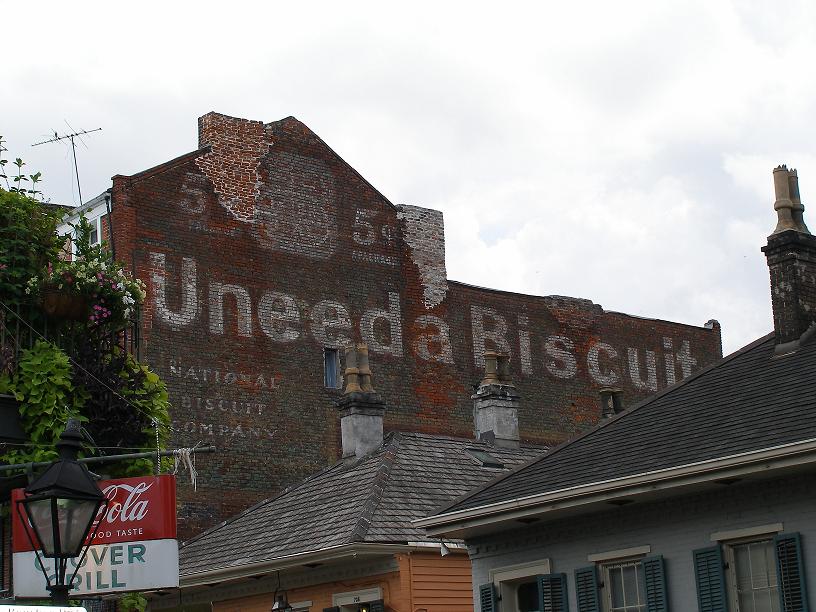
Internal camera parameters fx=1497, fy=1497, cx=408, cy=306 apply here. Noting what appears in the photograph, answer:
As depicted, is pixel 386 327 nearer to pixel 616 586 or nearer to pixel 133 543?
pixel 616 586

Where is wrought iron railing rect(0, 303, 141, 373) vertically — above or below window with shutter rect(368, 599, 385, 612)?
above

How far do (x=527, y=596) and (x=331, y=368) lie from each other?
13014 mm

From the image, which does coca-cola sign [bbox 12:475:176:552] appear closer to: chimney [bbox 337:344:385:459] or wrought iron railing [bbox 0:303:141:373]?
wrought iron railing [bbox 0:303:141:373]

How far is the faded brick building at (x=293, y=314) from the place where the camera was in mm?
30406

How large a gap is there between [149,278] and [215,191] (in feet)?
8.75

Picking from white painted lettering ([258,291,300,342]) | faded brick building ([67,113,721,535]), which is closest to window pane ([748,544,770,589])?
faded brick building ([67,113,721,535])

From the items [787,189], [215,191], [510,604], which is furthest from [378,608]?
[215,191]

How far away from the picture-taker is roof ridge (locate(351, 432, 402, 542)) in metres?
23.2

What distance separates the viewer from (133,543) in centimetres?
1672

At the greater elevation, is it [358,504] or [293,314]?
[293,314]

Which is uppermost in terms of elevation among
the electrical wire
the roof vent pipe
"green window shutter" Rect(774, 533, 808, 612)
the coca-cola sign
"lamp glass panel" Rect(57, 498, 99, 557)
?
the roof vent pipe

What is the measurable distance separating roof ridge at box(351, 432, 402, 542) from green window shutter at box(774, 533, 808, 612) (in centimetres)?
772

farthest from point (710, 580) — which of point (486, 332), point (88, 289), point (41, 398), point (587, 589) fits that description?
point (486, 332)

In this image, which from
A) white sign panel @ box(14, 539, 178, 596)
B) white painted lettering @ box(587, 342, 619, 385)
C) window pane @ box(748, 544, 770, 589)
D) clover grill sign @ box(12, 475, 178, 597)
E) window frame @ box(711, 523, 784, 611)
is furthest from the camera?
white painted lettering @ box(587, 342, 619, 385)
